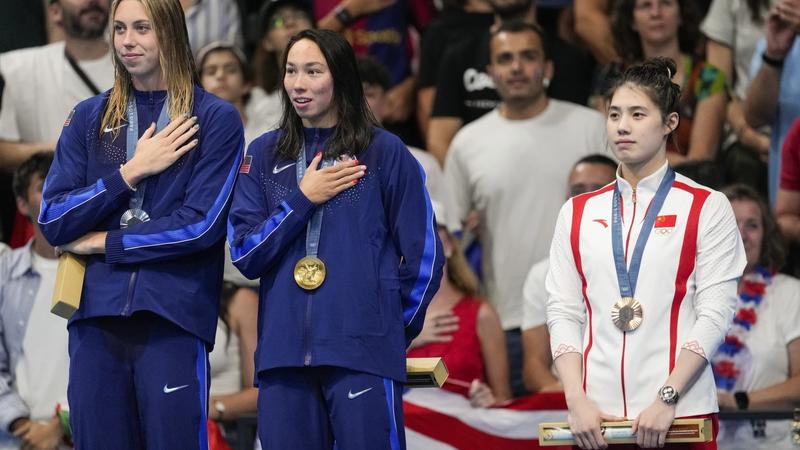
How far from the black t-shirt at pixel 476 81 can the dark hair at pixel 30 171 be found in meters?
2.63

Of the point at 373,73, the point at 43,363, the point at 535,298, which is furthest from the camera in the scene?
the point at 373,73

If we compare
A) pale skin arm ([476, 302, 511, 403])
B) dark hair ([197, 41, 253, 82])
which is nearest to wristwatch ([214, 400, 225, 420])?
pale skin arm ([476, 302, 511, 403])

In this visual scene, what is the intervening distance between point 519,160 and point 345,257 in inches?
139

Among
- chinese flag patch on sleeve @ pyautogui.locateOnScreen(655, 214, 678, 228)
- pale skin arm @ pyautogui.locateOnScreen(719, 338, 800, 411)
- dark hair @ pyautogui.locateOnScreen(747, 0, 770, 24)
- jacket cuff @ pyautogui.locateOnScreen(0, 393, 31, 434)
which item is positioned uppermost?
dark hair @ pyautogui.locateOnScreen(747, 0, 770, 24)

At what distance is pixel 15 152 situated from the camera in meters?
8.09

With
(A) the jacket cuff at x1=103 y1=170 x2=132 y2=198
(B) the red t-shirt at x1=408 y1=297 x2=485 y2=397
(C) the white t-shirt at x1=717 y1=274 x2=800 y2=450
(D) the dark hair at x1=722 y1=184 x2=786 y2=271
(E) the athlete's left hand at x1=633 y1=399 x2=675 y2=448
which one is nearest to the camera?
(E) the athlete's left hand at x1=633 y1=399 x2=675 y2=448

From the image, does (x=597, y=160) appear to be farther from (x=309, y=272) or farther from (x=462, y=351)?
(x=309, y=272)

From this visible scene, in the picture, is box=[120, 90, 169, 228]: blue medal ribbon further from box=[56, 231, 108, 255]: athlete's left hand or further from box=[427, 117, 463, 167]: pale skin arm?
box=[427, 117, 463, 167]: pale skin arm

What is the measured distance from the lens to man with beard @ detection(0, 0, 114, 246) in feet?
27.1

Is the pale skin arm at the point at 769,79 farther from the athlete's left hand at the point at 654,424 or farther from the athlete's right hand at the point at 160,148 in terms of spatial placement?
the athlete's right hand at the point at 160,148

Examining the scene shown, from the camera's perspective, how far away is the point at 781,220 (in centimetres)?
733

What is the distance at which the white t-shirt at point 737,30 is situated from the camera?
8.80 metres

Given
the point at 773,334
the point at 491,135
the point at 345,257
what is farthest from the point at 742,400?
the point at 345,257

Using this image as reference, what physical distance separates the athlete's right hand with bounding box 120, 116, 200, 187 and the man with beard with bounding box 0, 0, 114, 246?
3.25 metres
